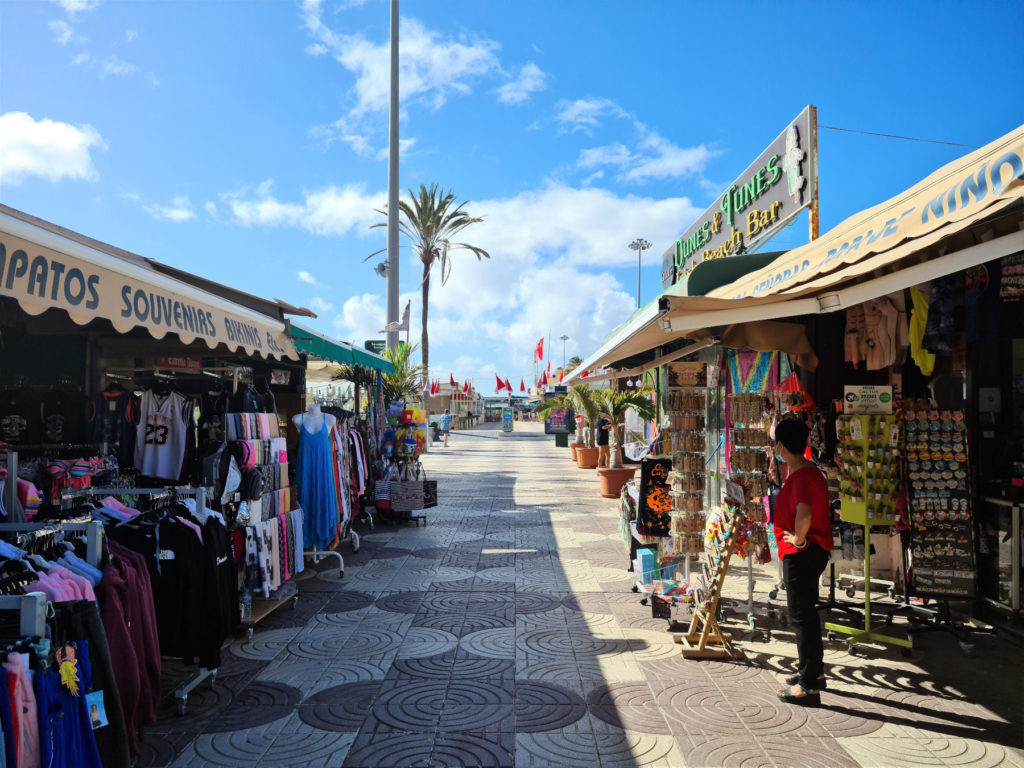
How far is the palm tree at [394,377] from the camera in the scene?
1227cm

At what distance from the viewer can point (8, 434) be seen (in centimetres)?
669

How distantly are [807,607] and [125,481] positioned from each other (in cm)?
585

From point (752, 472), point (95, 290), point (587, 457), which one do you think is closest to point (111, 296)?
point (95, 290)

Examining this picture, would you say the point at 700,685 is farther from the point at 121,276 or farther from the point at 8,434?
the point at 8,434

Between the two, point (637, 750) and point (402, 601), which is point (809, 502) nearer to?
point (637, 750)

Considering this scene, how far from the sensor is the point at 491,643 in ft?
17.6

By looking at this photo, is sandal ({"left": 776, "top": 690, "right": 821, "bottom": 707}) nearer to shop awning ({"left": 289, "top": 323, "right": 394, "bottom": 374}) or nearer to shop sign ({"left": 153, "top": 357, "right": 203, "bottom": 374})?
shop awning ({"left": 289, "top": 323, "right": 394, "bottom": 374})

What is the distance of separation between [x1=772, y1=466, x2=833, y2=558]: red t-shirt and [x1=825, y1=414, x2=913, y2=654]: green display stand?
1167 mm

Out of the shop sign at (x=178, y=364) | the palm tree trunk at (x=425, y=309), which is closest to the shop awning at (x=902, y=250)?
the shop sign at (x=178, y=364)

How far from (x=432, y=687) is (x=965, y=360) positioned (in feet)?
18.0

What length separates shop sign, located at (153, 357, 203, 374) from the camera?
7.36 m

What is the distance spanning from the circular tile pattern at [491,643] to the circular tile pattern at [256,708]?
1.37 m

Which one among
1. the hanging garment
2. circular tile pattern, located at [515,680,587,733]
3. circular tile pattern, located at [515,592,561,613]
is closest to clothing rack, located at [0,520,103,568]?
circular tile pattern, located at [515,680,587,733]

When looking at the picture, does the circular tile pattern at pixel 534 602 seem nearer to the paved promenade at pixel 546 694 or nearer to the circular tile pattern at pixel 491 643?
the paved promenade at pixel 546 694
